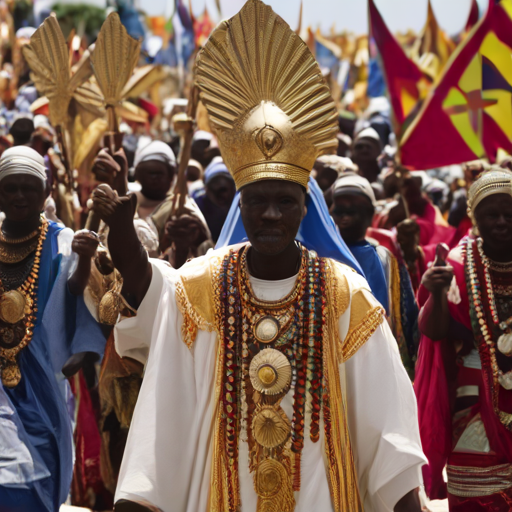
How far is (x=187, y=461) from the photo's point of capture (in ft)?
12.6

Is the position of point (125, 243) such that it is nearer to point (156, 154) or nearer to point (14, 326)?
point (14, 326)

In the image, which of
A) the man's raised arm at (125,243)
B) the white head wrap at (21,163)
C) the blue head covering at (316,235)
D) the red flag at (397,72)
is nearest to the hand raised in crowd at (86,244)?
the white head wrap at (21,163)

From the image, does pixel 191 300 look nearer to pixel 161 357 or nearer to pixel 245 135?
pixel 161 357

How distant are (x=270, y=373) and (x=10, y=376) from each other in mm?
2520

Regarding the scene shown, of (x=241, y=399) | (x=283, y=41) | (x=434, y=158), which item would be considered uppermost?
(x=434, y=158)

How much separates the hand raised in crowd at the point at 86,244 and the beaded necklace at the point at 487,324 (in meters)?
2.01

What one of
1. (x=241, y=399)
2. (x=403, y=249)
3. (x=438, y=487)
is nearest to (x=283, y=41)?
(x=241, y=399)

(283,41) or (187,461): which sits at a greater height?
(283,41)

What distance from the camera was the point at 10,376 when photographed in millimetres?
5930

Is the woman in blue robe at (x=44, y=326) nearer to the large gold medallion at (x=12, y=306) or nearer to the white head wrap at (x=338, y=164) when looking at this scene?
the large gold medallion at (x=12, y=306)

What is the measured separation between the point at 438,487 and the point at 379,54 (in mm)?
4737

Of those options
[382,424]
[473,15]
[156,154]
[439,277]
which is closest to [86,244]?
[439,277]

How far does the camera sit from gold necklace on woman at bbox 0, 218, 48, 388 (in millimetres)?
5926

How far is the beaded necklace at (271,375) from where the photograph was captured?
380cm
